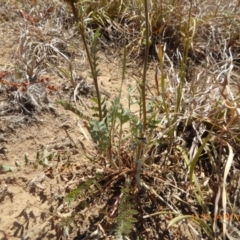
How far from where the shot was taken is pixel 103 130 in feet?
3.51

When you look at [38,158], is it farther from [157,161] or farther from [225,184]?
[225,184]

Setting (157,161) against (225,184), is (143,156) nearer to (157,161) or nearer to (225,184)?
(157,161)

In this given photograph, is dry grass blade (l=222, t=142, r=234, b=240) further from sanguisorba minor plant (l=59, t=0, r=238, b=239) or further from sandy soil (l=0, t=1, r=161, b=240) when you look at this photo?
sandy soil (l=0, t=1, r=161, b=240)

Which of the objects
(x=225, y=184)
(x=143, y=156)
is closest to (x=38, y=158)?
(x=143, y=156)

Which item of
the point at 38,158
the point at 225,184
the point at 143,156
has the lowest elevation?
the point at 225,184

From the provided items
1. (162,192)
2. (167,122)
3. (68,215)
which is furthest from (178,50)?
(68,215)

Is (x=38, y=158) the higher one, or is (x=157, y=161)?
(x=38, y=158)

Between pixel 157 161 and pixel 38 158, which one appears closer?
pixel 38 158

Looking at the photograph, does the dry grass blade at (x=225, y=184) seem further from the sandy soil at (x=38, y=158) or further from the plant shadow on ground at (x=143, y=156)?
the sandy soil at (x=38, y=158)

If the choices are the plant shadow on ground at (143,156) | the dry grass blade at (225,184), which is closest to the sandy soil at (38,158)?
the plant shadow on ground at (143,156)

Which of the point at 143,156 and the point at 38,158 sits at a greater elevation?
the point at 38,158

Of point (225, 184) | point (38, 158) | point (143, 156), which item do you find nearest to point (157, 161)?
point (143, 156)

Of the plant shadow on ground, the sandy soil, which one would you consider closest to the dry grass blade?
the plant shadow on ground

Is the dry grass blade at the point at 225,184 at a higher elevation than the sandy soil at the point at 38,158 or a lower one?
lower
